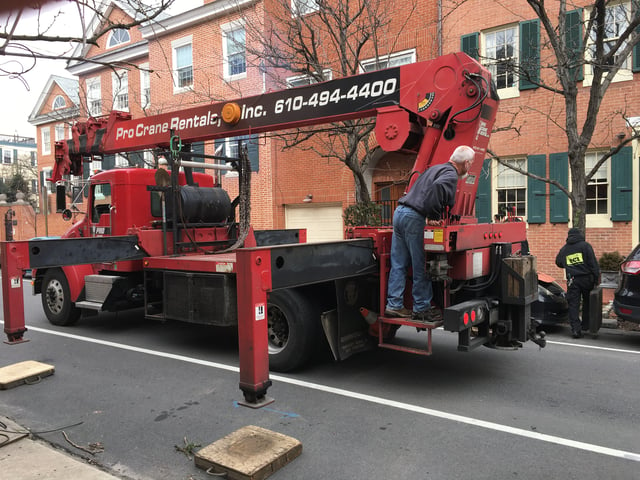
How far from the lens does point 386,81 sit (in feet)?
18.9

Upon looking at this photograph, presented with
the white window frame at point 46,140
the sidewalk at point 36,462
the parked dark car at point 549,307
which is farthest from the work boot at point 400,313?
the white window frame at point 46,140

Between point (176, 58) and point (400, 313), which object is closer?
point (400, 313)

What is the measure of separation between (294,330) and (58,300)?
206 inches

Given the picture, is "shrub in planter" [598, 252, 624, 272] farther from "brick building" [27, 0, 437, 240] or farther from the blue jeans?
the blue jeans

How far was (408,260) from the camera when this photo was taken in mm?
5289

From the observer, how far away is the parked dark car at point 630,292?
22.5 ft

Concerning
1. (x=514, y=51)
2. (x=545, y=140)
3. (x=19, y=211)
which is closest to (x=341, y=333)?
(x=545, y=140)

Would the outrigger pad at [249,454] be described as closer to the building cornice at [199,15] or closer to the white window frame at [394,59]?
the white window frame at [394,59]

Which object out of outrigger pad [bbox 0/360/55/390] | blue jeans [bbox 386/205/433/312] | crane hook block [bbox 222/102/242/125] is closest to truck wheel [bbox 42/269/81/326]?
outrigger pad [bbox 0/360/55/390]

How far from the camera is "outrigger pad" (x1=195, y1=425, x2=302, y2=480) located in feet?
11.4

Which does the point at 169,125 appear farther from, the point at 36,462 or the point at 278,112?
the point at 36,462

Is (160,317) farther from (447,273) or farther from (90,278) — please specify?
(447,273)

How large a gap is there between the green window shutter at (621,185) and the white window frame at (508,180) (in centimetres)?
189

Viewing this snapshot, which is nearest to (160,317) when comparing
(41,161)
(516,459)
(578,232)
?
(516,459)
